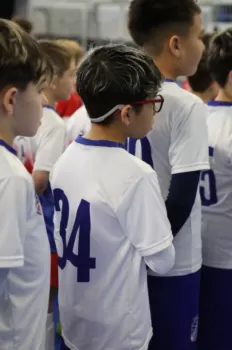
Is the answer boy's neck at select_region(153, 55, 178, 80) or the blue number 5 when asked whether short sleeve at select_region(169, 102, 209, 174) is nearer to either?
boy's neck at select_region(153, 55, 178, 80)

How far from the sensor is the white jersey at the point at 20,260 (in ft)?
4.14

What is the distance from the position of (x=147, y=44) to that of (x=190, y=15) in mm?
156

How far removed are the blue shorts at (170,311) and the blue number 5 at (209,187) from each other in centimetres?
34

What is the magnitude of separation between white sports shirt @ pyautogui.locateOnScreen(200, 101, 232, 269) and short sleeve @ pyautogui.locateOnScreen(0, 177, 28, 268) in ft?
2.89

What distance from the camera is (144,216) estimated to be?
1.41 metres

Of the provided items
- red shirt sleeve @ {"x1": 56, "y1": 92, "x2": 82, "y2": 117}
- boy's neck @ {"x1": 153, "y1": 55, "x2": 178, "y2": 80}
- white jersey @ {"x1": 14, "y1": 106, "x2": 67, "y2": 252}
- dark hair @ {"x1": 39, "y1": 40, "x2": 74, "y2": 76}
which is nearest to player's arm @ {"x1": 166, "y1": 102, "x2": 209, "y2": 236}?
boy's neck @ {"x1": 153, "y1": 55, "x2": 178, "y2": 80}

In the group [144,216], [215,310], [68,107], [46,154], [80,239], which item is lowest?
[68,107]

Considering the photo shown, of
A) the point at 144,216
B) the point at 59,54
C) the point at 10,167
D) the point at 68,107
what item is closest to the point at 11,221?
the point at 10,167

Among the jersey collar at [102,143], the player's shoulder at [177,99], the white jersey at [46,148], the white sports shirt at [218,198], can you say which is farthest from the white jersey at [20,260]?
the white jersey at [46,148]

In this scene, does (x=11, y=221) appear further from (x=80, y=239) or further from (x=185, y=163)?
(x=185, y=163)

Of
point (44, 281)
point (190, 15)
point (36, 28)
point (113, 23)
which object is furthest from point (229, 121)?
point (36, 28)

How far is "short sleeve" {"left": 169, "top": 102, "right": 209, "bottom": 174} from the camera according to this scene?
1.65 meters

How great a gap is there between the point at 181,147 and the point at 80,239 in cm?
40

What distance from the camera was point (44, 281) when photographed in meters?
1.43
